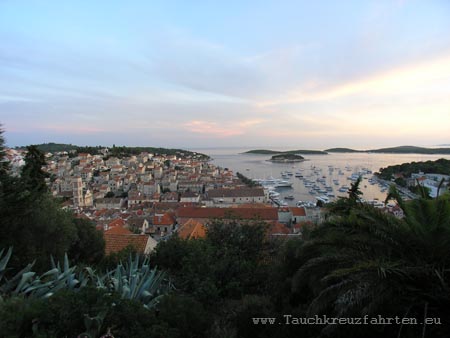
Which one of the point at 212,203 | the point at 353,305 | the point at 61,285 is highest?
the point at 353,305

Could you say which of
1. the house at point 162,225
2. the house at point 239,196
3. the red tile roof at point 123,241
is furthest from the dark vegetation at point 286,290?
the house at point 239,196

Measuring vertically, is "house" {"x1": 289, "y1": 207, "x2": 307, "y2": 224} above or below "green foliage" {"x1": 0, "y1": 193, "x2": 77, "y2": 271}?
below

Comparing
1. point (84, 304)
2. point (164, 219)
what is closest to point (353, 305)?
point (84, 304)

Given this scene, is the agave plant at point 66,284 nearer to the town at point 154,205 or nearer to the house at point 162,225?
the town at point 154,205

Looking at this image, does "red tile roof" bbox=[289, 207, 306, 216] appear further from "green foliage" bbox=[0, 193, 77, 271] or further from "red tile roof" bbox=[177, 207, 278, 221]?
"green foliage" bbox=[0, 193, 77, 271]

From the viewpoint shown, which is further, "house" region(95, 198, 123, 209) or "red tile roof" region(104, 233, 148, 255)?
"house" region(95, 198, 123, 209)

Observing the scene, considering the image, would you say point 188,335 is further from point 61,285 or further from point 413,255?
point 413,255

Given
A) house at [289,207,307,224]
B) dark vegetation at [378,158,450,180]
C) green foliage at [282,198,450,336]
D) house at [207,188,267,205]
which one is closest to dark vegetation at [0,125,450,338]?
green foliage at [282,198,450,336]

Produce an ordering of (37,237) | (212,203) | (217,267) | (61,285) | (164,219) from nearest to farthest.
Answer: (61,285), (217,267), (37,237), (164,219), (212,203)
